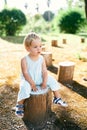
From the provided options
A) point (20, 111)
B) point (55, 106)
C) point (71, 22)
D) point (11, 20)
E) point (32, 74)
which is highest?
point (11, 20)

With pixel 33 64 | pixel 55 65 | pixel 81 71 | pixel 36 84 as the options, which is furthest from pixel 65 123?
pixel 55 65

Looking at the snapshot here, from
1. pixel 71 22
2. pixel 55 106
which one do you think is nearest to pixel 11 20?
pixel 71 22

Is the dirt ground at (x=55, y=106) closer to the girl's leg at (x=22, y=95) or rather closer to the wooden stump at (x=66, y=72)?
the wooden stump at (x=66, y=72)

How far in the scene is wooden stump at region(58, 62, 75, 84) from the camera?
690cm

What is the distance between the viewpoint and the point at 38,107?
4539mm

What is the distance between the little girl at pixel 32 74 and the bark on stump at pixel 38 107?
99 mm

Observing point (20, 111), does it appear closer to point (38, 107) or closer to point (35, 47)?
point (38, 107)

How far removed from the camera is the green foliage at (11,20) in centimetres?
2005

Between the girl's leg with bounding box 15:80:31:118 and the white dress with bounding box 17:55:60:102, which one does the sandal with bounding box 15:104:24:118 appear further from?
the white dress with bounding box 17:55:60:102

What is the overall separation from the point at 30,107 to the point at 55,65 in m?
4.66

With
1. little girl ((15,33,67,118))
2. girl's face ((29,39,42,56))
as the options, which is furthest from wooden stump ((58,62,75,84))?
girl's face ((29,39,42,56))

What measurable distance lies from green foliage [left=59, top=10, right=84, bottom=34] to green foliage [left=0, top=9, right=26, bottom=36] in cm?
491

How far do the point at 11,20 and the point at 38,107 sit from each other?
1617 cm

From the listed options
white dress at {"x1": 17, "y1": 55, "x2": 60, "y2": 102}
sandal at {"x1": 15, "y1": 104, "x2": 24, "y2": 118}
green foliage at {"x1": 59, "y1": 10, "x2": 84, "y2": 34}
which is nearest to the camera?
sandal at {"x1": 15, "y1": 104, "x2": 24, "y2": 118}
